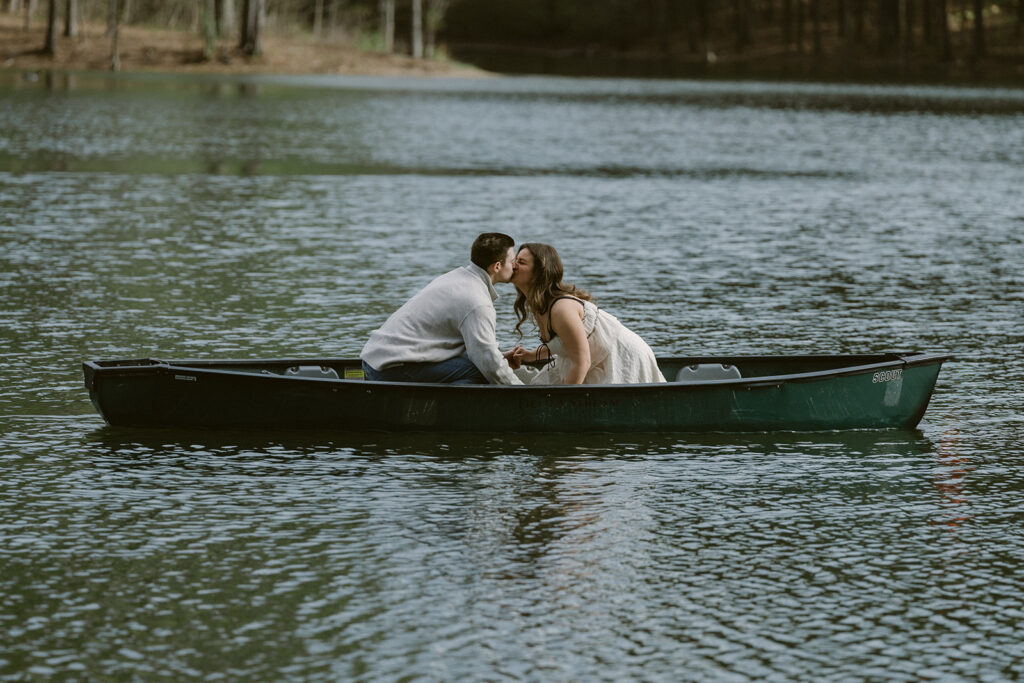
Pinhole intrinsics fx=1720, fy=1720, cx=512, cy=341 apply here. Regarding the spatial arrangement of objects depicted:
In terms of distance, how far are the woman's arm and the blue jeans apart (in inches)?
23.3

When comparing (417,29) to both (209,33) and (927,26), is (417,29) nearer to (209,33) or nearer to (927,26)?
(209,33)

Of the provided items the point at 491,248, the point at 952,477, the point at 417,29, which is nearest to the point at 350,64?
the point at 417,29

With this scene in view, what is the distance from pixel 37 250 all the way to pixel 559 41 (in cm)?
12439

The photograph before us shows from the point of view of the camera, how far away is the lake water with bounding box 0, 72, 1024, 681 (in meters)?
7.26

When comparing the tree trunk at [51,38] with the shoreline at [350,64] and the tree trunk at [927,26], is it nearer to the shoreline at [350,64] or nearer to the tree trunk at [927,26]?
the shoreline at [350,64]

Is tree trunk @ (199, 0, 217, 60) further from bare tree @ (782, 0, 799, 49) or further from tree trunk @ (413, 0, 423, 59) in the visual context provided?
bare tree @ (782, 0, 799, 49)

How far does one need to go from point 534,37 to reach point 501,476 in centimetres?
13500

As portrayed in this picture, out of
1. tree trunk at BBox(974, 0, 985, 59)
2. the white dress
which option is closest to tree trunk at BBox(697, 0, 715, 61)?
tree trunk at BBox(974, 0, 985, 59)

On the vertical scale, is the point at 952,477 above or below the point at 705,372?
below

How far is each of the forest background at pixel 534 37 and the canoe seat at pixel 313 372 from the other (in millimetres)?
58406

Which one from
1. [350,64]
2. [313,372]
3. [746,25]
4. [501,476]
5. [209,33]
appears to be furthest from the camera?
[746,25]

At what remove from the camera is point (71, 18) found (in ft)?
244

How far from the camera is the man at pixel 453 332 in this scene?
11.0 metres

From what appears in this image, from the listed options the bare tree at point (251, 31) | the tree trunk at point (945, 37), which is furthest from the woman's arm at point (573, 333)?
the tree trunk at point (945, 37)
